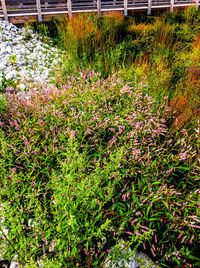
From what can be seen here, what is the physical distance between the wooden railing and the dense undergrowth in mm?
3917

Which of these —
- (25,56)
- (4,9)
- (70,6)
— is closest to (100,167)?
(25,56)

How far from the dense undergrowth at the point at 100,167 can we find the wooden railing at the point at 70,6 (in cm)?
392

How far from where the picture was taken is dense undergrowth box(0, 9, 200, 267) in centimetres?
171

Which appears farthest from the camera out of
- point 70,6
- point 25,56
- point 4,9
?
point 70,6

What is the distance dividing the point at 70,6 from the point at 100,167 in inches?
371

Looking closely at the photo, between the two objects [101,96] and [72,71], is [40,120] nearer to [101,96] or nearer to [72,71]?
[101,96]

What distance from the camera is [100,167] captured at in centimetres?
249

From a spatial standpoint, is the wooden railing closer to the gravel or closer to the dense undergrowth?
the gravel

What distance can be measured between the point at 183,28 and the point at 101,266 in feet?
25.6

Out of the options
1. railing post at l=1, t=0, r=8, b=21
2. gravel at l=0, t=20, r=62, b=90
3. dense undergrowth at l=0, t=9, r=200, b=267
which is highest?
railing post at l=1, t=0, r=8, b=21

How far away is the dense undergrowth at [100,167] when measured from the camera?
5.60 feet

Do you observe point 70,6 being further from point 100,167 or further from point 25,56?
point 100,167

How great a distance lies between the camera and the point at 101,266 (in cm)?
189

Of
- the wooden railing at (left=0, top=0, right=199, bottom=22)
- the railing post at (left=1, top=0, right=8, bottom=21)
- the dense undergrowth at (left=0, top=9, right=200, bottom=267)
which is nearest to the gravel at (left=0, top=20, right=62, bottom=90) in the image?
the dense undergrowth at (left=0, top=9, right=200, bottom=267)
